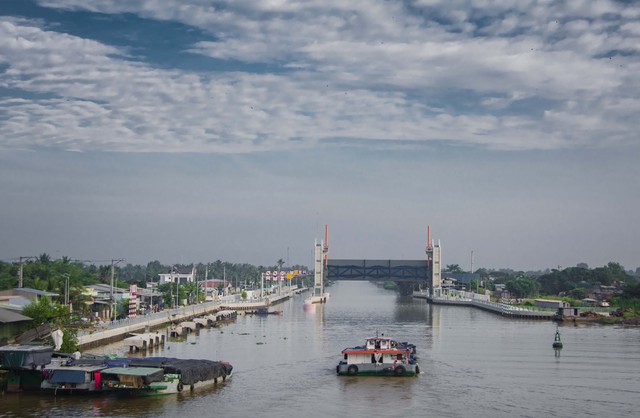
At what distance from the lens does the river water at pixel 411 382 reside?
138 feet

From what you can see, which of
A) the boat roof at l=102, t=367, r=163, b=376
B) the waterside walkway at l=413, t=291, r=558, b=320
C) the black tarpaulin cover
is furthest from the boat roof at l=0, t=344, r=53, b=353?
the waterside walkway at l=413, t=291, r=558, b=320

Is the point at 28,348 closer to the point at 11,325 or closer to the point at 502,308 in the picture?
the point at 11,325

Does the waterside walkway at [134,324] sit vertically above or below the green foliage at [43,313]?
below

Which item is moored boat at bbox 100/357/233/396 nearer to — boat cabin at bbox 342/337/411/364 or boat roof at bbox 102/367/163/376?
boat roof at bbox 102/367/163/376

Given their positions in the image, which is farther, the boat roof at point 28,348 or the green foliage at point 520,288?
the green foliage at point 520,288

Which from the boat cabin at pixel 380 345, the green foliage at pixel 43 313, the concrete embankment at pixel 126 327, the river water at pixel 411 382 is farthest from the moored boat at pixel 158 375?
the concrete embankment at pixel 126 327

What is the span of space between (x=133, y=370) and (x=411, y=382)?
19449 mm

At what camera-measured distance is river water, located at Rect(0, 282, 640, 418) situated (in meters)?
42.0

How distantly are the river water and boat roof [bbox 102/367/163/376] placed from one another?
159 centimetres

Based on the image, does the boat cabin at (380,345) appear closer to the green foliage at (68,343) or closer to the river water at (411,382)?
the river water at (411,382)

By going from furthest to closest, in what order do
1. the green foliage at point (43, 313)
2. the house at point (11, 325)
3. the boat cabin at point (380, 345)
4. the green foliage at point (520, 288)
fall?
the green foliage at point (520, 288)
the boat cabin at point (380, 345)
the green foliage at point (43, 313)
the house at point (11, 325)

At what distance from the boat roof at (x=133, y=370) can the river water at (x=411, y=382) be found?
159 cm

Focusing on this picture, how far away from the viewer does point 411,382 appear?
52.1 meters

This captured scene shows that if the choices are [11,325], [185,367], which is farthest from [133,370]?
[11,325]
